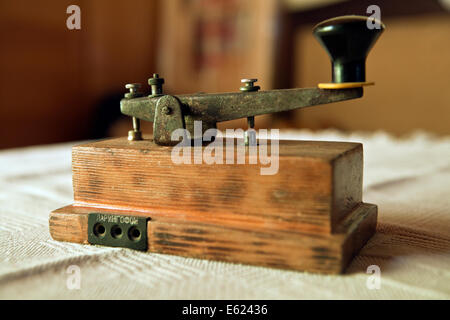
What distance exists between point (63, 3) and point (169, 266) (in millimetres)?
3677

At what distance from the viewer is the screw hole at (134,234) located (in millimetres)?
866

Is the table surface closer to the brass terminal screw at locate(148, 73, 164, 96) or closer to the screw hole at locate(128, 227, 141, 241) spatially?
the screw hole at locate(128, 227, 141, 241)

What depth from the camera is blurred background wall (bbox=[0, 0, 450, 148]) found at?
352 centimetres

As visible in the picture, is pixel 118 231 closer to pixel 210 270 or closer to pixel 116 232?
pixel 116 232

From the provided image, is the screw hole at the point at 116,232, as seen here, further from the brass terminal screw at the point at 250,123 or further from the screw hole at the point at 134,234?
the brass terminal screw at the point at 250,123

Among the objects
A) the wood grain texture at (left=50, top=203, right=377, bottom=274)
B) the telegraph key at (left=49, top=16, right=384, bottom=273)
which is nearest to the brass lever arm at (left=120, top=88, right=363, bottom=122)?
the telegraph key at (left=49, top=16, right=384, bottom=273)

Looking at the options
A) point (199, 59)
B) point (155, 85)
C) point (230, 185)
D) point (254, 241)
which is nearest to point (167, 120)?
point (155, 85)

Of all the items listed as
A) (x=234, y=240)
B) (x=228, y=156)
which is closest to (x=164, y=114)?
(x=228, y=156)

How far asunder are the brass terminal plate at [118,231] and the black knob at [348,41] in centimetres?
49

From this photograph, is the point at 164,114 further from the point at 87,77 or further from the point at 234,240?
the point at 87,77

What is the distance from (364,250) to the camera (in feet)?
2.74

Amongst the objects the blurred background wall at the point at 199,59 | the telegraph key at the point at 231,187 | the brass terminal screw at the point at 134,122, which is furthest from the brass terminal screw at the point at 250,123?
the blurred background wall at the point at 199,59

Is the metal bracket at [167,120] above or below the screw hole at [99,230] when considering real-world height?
above

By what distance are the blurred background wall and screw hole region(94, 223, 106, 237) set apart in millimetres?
2775
